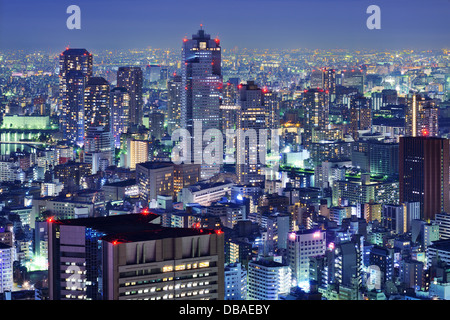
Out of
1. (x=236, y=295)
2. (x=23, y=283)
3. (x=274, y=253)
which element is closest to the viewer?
(x=236, y=295)

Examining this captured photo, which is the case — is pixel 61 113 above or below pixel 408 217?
above

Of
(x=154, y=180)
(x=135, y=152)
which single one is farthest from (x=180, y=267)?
(x=135, y=152)

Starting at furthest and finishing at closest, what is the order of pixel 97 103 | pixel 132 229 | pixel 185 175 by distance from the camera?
pixel 97 103, pixel 185 175, pixel 132 229

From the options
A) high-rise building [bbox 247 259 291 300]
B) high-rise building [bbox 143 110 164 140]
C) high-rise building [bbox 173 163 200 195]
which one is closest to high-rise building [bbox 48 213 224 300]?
high-rise building [bbox 247 259 291 300]

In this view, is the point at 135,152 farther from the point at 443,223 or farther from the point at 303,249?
the point at 303,249

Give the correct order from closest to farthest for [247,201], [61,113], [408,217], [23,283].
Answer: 1. [23,283]
2. [408,217]
3. [247,201]
4. [61,113]

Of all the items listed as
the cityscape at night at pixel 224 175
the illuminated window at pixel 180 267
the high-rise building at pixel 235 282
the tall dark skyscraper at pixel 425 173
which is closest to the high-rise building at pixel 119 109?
the cityscape at night at pixel 224 175

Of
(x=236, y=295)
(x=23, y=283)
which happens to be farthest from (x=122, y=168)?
(x=236, y=295)

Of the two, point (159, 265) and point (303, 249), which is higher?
point (159, 265)

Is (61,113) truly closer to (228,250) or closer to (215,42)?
(215,42)
